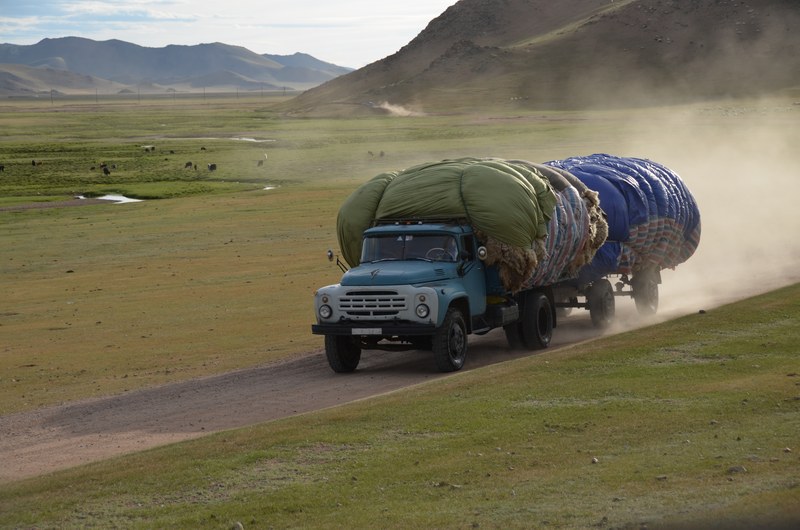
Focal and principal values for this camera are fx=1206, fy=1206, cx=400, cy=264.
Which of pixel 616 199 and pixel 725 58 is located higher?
pixel 725 58

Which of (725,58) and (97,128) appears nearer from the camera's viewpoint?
(97,128)

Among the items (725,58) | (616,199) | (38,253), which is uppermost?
(725,58)

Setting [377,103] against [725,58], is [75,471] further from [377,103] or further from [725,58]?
[725,58]

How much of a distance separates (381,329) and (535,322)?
12.6ft

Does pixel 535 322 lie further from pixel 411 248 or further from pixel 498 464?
pixel 498 464

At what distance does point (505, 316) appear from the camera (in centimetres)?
2133

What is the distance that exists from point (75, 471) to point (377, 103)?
172 m

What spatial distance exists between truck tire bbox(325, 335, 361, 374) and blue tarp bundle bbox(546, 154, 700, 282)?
5.81 meters

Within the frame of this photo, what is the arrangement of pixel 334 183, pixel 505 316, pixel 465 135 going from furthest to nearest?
pixel 465 135
pixel 334 183
pixel 505 316

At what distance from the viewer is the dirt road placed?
15.7m

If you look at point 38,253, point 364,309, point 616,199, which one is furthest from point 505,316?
point 38,253

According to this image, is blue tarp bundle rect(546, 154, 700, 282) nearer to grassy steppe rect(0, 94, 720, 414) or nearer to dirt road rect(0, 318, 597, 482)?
dirt road rect(0, 318, 597, 482)

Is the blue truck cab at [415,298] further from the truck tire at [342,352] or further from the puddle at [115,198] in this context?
the puddle at [115,198]

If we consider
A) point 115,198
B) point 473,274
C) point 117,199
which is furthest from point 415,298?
point 115,198
